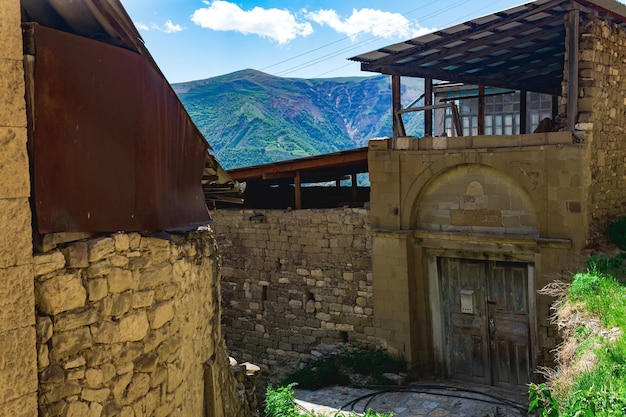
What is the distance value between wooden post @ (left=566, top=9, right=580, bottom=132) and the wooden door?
252 centimetres

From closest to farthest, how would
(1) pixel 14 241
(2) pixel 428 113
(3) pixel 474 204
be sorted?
(1) pixel 14 241
(3) pixel 474 204
(2) pixel 428 113

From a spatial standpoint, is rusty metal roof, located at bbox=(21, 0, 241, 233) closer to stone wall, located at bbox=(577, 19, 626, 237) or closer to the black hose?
the black hose

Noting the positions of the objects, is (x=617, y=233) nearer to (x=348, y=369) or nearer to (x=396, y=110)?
(x=396, y=110)

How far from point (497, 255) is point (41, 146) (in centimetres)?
851

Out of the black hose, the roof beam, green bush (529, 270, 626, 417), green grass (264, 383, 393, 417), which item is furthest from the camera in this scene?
the black hose

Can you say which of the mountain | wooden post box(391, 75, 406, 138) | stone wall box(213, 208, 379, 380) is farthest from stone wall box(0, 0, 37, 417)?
the mountain

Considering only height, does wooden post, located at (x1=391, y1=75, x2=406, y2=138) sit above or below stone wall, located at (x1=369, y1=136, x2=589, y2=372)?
above

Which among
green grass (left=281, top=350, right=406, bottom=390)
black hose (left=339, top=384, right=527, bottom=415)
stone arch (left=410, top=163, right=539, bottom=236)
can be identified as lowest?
black hose (left=339, top=384, right=527, bottom=415)

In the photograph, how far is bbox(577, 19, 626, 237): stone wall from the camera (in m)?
9.68

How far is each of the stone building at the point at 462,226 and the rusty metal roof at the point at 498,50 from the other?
0.04 metres

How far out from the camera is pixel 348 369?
11273 millimetres

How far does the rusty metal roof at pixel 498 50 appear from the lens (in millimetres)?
9617

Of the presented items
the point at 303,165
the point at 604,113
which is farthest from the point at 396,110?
the point at 604,113

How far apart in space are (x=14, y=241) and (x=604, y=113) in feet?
31.8
